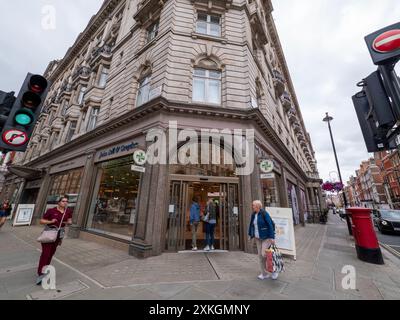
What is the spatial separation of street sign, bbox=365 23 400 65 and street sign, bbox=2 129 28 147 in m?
5.05

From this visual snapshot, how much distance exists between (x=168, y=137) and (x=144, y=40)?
29.8ft

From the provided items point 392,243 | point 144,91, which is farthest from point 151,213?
point 392,243

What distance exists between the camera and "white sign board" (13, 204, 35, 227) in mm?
14320

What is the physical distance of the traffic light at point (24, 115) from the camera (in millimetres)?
2537

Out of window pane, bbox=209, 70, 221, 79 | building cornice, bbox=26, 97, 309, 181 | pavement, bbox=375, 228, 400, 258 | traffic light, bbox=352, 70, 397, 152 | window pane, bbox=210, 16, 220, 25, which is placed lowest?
pavement, bbox=375, 228, 400, 258

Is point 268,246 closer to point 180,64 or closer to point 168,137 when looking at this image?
point 168,137

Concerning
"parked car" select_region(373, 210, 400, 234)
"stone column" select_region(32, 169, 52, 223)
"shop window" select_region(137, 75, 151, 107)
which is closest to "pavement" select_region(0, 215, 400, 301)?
"shop window" select_region(137, 75, 151, 107)

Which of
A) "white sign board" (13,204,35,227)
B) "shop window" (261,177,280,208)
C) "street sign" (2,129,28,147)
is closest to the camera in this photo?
"street sign" (2,129,28,147)

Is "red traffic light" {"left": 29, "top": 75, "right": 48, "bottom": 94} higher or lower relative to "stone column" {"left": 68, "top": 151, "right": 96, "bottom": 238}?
higher

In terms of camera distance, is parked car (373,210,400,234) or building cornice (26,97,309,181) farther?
parked car (373,210,400,234)

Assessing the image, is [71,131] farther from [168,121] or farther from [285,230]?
[285,230]

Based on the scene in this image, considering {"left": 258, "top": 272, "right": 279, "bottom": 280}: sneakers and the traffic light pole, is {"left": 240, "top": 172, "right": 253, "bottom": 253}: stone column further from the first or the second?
the traffic light pole

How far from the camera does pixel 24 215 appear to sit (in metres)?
14.7

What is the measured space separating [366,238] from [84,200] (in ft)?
44.4
